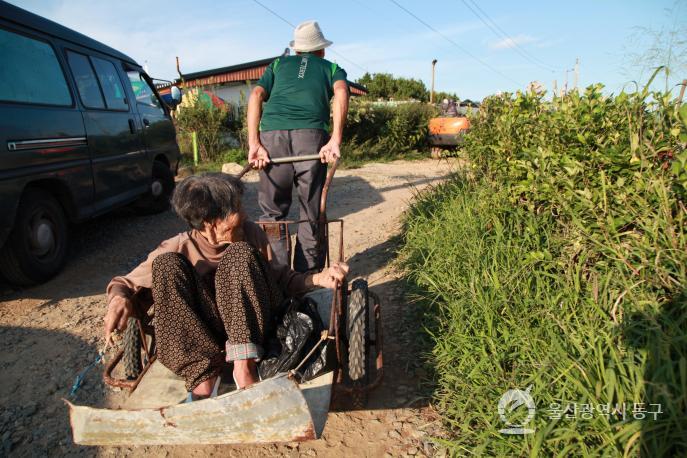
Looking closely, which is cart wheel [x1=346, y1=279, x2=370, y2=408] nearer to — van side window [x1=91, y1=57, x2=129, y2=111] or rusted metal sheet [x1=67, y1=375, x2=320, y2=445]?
rusted metal sheet [x1=67, y1=375, x2=320, y2=445]

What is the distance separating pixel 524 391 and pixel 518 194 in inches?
60.3

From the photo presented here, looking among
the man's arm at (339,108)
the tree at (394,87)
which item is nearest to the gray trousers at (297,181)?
the man's arm at (339,108)

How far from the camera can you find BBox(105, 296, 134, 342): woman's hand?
1.85 metres

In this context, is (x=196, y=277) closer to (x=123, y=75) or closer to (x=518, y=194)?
(x=518, y=194)

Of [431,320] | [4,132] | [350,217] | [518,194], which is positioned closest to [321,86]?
[518,194]

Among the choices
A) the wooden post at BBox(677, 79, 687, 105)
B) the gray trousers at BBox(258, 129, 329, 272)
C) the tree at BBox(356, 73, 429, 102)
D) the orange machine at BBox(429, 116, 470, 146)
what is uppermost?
the tree at BBox(356, 73, 429, 102)

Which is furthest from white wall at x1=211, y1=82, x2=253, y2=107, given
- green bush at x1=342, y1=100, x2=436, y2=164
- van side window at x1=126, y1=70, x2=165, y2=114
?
van side window at x1=126, y1=70, x2=165, y2=114

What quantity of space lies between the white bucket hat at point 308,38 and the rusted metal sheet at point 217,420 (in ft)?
8.62

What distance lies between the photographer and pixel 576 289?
2176 mm

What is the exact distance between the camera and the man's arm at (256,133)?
3012 millimetres

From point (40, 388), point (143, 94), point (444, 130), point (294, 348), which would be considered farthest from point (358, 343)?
point (444, 130)

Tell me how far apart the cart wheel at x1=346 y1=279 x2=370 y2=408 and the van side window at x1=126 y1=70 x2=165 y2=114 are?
15.5ft

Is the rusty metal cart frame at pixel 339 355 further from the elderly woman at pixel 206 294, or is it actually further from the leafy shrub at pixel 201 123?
the leafy shrub at pixel 201 123

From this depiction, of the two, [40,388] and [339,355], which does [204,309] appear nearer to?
[339,355]
